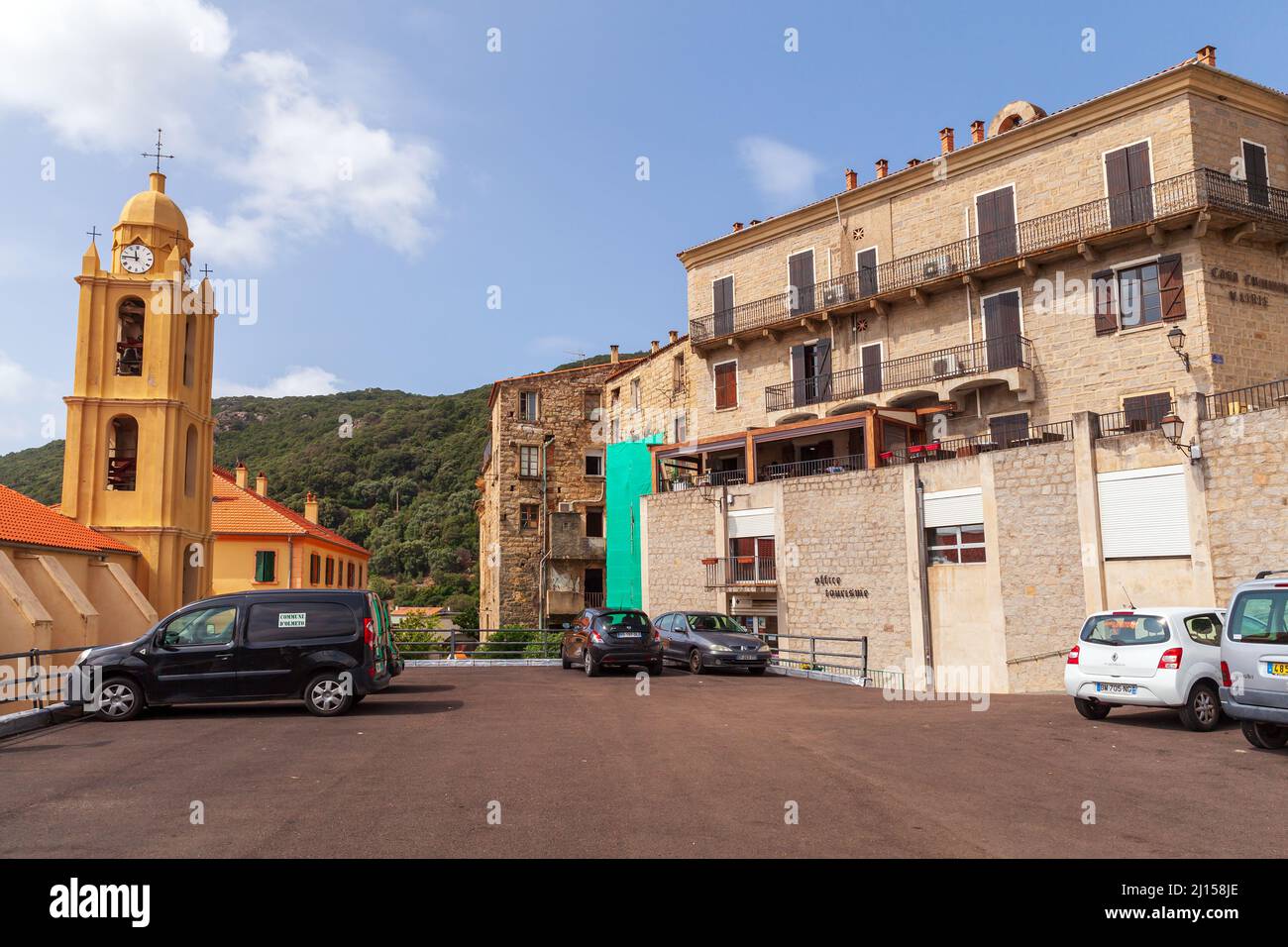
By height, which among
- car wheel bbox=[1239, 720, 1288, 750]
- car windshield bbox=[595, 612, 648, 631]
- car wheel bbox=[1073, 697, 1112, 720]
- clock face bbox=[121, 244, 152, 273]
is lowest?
car wheel bbox=[1073, 697, 1112, 720]

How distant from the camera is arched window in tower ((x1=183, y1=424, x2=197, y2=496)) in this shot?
31.0 metres

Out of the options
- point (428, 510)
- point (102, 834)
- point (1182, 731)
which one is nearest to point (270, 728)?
point (102, 834)

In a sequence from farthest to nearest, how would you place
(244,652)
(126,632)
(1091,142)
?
(1091,142), (126,632), (244,652)

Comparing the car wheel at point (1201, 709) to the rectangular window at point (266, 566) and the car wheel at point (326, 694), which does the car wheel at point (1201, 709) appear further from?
the rectangular window at point (266, 566)

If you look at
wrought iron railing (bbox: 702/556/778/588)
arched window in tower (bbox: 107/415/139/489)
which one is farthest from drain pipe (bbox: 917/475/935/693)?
arched window in tower (bbox: 107/415/139/489)

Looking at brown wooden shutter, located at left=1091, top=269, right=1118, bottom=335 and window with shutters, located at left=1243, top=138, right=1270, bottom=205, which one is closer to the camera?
window with shutters, located at left=1243, top=138, right=1270, bottom=205

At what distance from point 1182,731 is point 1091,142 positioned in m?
22.8

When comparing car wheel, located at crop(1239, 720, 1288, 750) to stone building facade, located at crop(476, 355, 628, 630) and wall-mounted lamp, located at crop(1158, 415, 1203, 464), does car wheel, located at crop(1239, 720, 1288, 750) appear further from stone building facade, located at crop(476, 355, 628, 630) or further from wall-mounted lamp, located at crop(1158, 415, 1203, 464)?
stone building facade, located at crop(476, 355, 628, 630)

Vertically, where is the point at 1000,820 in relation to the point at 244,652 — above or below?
below

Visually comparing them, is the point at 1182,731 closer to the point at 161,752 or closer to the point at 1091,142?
the point at 161,752

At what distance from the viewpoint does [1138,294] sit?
90.2ft

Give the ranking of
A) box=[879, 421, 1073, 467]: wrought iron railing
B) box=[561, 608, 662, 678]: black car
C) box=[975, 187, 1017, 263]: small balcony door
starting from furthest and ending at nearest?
1. box=[975, 187, 1017, 263]: small balcony door
2. box=[879, 421, 1073, 467]: wrought iron railing
3. box=[561, 608, 662, 678]: black car

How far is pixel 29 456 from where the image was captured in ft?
245

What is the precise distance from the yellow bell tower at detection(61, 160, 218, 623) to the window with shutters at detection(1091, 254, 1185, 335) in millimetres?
28998
